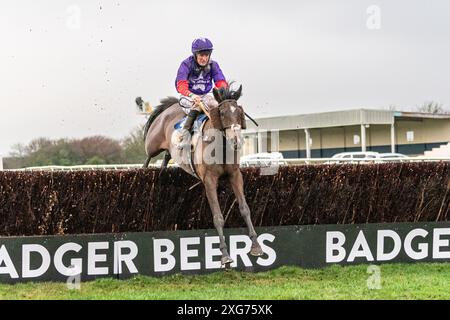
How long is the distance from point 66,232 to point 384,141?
128 ft

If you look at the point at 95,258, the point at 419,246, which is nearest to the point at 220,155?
the point at 95,258

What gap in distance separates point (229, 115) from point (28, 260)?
3192mm

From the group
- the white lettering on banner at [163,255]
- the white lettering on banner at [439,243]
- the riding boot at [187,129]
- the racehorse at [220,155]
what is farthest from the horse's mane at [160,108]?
the white lettering on banner at [439,243]

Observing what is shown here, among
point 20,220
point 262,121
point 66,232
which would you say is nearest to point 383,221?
point 66,232

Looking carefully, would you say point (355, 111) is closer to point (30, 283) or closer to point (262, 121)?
point (262, 121)

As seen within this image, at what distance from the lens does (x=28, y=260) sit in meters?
8.10

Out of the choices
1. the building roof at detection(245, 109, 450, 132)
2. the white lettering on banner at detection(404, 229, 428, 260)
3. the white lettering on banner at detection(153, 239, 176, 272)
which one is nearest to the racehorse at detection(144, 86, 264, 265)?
the white lettering on banner at detection(153, 239, 176, 272)

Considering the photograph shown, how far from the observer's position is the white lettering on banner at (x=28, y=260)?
8086 millimetres

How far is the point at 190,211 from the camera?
29.3ft

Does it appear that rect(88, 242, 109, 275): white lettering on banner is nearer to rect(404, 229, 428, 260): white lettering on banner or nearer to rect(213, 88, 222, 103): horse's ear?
rect(213, 88, 222, 103): horse's ear

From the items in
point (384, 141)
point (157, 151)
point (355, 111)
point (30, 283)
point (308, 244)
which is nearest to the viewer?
point (30, 283)

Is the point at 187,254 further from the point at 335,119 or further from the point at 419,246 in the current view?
the point at 335,119

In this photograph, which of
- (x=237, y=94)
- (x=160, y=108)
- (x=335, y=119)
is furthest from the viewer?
(x=335, y=119)

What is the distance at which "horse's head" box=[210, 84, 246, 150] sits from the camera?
739cm
